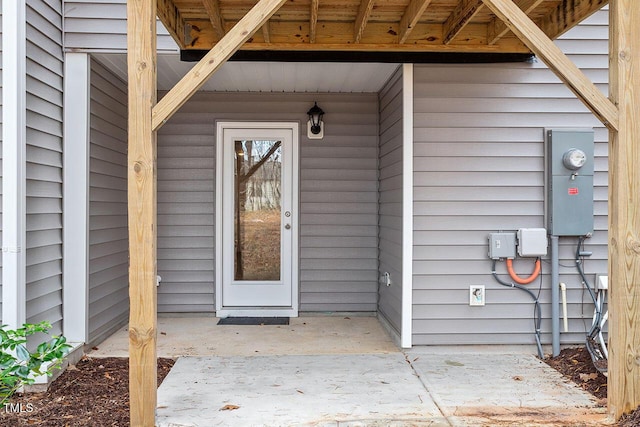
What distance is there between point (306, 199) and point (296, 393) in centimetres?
→ 239

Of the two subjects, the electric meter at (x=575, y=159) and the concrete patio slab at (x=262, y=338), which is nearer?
the electric meter at (x=575, y=159)

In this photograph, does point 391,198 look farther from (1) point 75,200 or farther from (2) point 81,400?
(2) point 81,400

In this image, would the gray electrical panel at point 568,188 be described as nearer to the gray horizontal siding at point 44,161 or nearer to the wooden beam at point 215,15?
the wooden beam at point 215,15

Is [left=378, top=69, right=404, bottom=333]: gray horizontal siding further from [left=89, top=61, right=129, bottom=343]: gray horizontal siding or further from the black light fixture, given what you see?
[left=89, top=61, right=129, bottom=343]: gray horizontal siding

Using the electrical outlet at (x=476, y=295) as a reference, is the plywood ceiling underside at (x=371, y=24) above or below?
above

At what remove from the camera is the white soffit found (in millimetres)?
4094

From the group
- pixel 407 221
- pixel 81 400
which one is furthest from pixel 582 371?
pixel 81 400

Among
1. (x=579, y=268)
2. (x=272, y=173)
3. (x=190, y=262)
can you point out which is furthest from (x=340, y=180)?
(x=579, y=268)

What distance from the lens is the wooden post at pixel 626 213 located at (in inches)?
103

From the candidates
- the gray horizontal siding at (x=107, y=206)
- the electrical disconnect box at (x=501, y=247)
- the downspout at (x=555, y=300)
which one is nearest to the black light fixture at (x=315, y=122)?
the gray horizontal siding at (x=107, y=206)

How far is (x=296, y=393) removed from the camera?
2.99m

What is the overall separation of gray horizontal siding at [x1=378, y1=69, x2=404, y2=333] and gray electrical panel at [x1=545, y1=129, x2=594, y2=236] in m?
1.13

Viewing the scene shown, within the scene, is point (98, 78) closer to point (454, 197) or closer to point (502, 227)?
point (454, 197)

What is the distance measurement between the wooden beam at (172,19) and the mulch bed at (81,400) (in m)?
2.26
